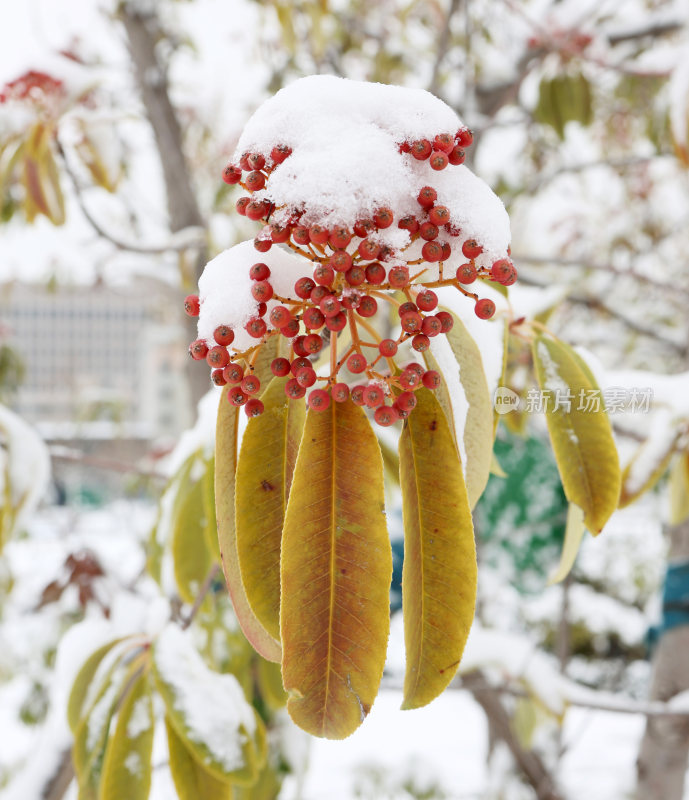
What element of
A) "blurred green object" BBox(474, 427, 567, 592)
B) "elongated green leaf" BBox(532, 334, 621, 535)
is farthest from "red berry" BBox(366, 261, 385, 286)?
"blurred green object" BBox(474, 427, 567, 592)

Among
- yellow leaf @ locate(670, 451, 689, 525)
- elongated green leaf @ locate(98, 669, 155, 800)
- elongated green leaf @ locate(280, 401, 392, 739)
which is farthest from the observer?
yellow leaf @ locate(670, 451, 689, 525)

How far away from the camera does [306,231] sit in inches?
14.8

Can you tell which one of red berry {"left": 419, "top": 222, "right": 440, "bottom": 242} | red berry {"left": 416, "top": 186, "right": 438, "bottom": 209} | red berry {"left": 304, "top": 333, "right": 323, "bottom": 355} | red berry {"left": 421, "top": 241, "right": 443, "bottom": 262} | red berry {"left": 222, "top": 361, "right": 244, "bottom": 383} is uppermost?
red berry {"left": 416, "top": 186, "right": 438, "bottom": 209}

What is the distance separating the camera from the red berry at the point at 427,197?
1.28 feet

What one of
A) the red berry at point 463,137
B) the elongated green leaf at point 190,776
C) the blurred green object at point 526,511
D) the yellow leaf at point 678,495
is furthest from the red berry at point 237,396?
the blurred green object at point 526,511

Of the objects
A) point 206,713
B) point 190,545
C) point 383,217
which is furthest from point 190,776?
point 383,217

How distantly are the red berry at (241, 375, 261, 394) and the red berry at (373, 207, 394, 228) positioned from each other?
12 cm

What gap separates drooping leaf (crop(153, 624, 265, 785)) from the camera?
626 millimetres

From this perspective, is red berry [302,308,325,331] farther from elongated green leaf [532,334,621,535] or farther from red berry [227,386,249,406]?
elongated green leaf [532,334,621,535]

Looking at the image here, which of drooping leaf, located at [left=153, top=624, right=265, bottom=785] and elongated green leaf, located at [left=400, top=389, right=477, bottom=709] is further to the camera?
drooping leaf, located at [left=153, top=624, right=265, bottom=785]

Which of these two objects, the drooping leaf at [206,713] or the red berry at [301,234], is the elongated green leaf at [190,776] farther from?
the red berry at [301,234]

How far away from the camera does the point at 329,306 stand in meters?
0.38

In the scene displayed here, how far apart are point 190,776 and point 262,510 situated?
16.4 inches

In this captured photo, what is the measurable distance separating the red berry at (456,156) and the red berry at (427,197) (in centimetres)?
3
